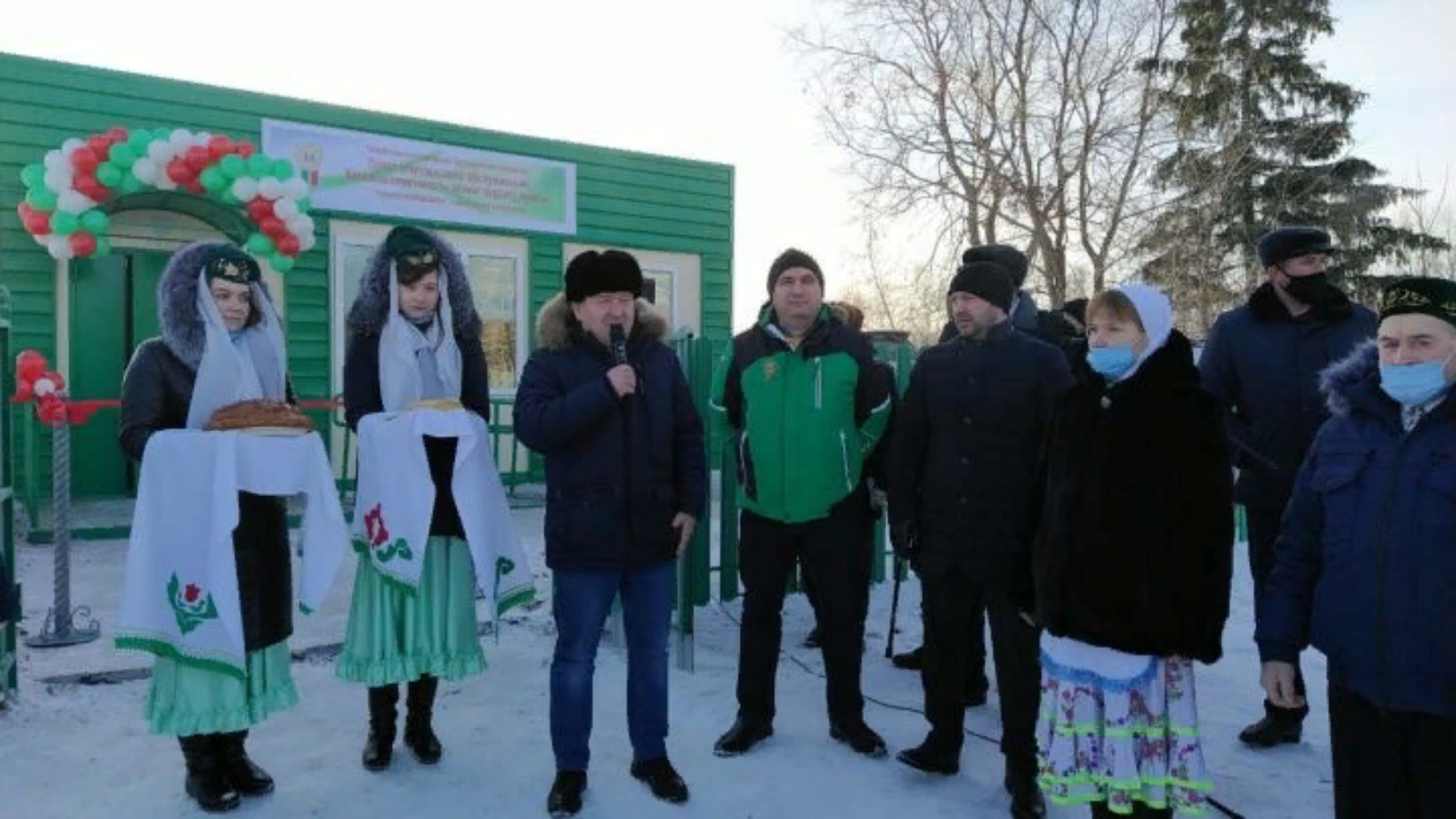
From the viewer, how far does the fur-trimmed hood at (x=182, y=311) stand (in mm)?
3268

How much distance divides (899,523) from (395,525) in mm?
1696

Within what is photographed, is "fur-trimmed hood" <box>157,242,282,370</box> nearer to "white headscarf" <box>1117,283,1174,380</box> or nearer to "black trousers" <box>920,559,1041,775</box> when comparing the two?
"black trousers" <box>920,559,1041,775</box>

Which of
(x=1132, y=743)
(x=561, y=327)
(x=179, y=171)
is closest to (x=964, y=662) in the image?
(x=1132, y=743)

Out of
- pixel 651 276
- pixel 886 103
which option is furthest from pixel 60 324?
pixel 886 103

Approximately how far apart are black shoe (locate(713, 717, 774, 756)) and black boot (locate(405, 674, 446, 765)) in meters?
1.03

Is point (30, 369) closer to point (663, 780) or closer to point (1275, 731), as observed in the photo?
point (663, 780)

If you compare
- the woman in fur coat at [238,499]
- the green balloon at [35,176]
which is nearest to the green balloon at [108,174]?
the green balloon at [35,176]

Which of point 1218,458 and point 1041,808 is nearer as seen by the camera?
point 1218,458

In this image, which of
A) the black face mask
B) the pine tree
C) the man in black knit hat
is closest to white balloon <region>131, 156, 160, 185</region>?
the man in black knit hat

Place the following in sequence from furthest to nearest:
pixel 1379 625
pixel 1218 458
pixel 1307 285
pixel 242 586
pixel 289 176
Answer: pixel 289 176, pixel 1307 285, pixel 242 586, pixel 1218 458, pixel 1379 625

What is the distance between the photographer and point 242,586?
3314 mm

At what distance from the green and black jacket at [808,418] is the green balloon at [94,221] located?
233 inches

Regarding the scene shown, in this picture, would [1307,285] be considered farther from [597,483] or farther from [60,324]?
[60,324]

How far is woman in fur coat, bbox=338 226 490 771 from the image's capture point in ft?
11.7
